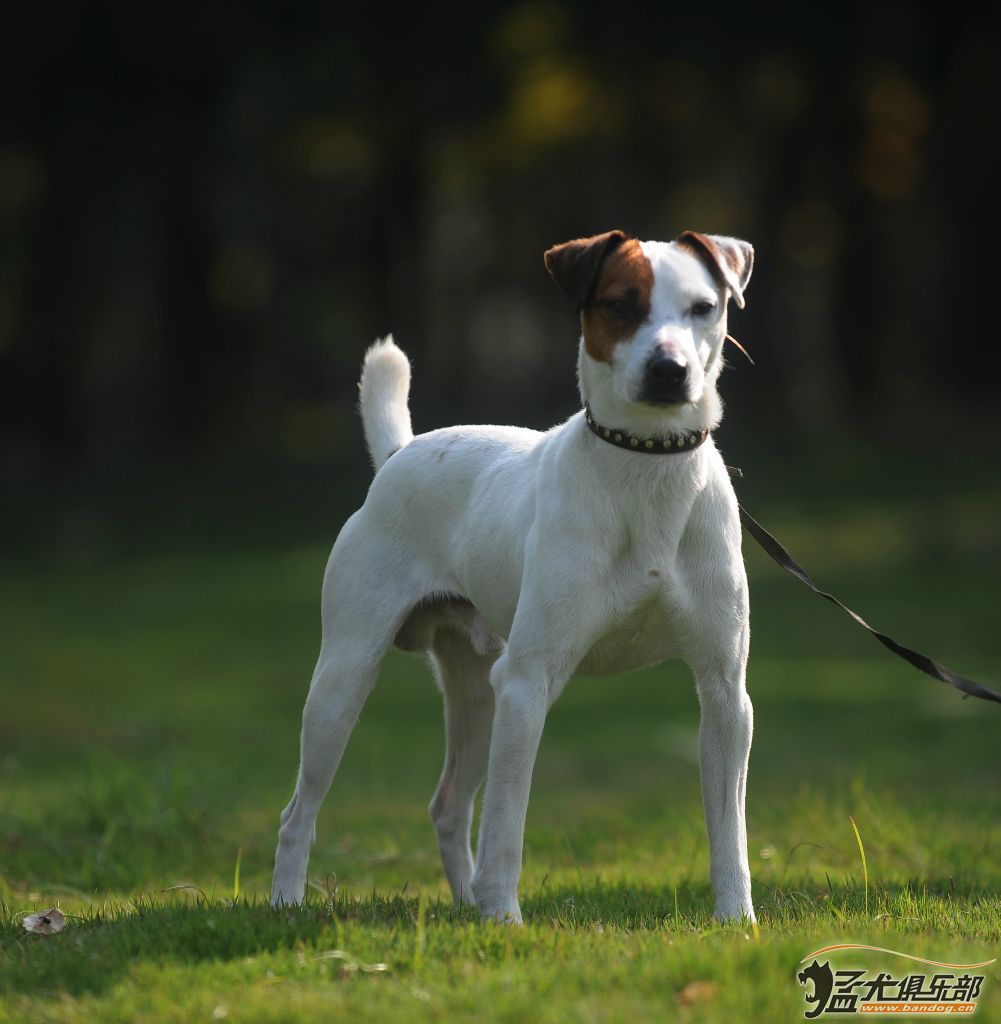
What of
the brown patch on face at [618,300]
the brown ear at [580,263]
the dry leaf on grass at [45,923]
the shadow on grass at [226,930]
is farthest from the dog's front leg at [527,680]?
the dry leaf on grass at [45,923]

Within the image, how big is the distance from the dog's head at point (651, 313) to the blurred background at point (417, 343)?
3.48 meters

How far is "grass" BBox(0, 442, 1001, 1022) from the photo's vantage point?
448 cm

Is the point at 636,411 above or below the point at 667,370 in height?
below

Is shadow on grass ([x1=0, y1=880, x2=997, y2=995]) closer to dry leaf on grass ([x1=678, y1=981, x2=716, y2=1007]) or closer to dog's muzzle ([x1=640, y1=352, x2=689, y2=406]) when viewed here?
dry leaf on grass ([x1=678, y1=981, x2=716, y2=1007])

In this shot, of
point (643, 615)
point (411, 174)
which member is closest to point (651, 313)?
point (643, 615)

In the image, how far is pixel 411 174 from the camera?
31516 mm

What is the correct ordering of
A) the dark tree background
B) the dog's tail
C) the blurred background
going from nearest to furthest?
the dog's tail
the blurred background
the dark tree background

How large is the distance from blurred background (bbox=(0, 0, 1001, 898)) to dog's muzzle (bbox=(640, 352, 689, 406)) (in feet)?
11.8

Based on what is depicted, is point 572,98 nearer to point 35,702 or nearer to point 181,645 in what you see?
point 181,645

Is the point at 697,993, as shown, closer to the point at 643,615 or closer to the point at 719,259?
the point at 643,615

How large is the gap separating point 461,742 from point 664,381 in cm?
213

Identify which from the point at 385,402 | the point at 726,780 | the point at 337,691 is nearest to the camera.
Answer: the point at 726,780

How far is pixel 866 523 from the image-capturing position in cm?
2197

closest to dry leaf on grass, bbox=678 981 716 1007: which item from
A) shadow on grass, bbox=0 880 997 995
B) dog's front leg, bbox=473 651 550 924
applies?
shadow on grass, bbox=0 880 997 995
